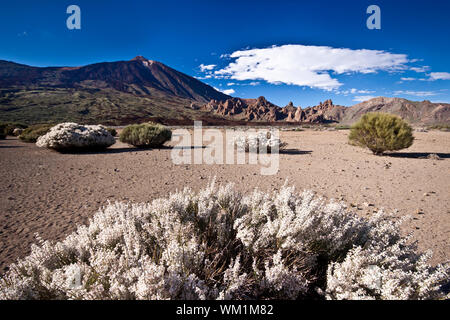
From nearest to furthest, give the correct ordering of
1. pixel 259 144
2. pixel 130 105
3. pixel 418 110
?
1. pixel 259 144
2. pixel 130 105
3. pixel 418 110

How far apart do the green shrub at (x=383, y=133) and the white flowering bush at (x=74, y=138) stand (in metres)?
15.1

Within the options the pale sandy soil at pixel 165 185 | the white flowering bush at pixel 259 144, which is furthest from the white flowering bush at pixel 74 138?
the white flowering bush at pixel 259 144

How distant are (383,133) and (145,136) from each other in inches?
548

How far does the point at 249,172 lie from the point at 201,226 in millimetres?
5918

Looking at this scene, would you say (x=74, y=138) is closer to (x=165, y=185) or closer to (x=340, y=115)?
(x=165, y=185)

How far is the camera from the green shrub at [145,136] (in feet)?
46.8

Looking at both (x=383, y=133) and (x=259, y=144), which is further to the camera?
(x=259, y=144)

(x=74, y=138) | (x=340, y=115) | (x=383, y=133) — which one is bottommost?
(x=74, y=138)

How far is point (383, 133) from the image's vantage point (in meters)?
12.0

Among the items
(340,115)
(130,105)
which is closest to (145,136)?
(130,105)

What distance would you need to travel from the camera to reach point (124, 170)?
8.22 m

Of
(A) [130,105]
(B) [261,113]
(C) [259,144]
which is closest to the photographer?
(C) [259,144]

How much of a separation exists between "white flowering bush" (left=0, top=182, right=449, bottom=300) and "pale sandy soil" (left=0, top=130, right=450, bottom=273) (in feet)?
5.80
